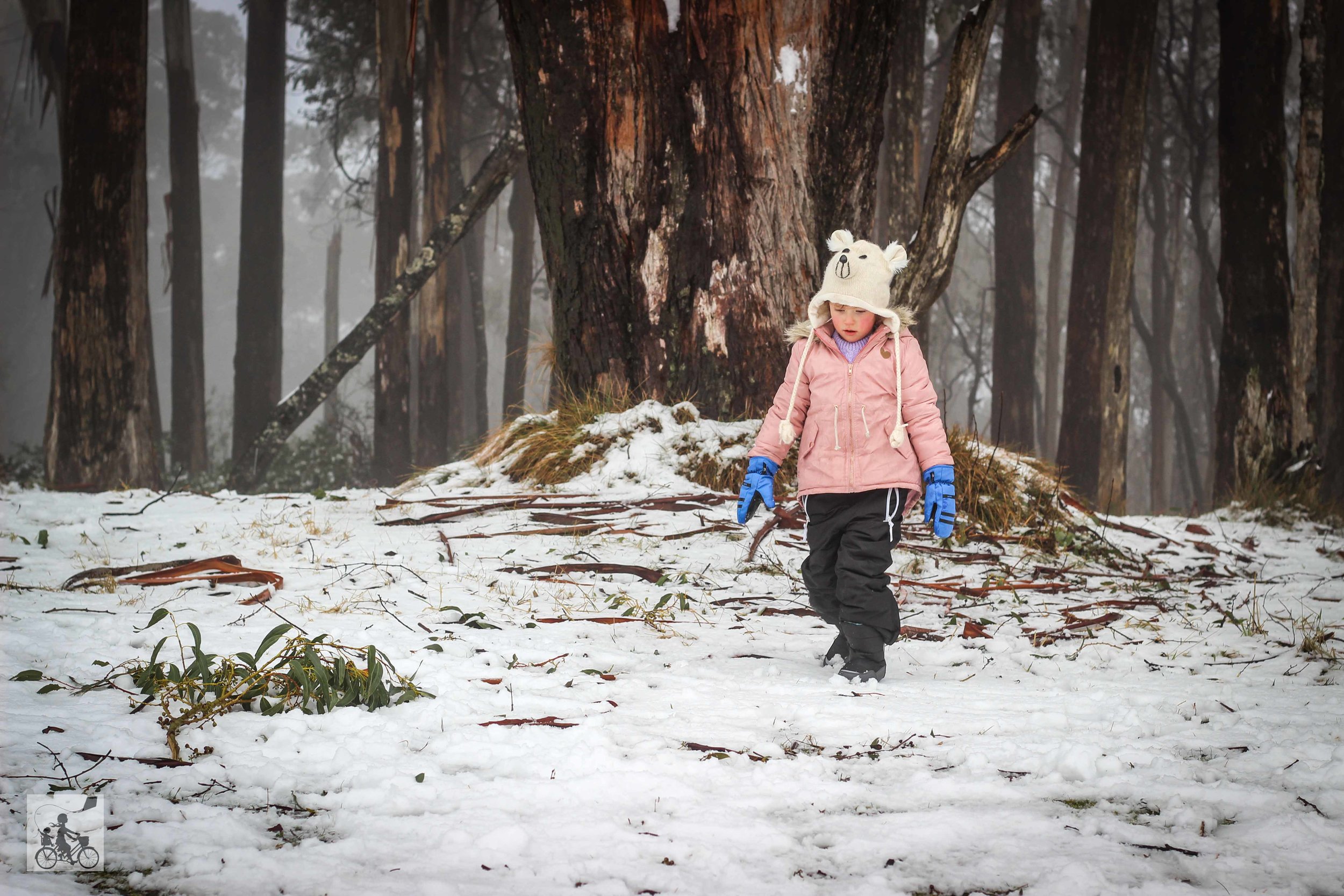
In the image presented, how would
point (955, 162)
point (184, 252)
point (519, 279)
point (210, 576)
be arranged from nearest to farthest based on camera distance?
point (210, 576), point (955, 162), point (184, 252), point (519, 279)

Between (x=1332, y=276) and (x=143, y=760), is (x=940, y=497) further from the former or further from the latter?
(x=1332, y=276)

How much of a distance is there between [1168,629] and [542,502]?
342 centimetres

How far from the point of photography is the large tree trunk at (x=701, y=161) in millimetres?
6133

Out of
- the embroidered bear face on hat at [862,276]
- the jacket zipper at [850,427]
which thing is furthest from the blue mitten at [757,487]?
the embroidered bear face on hat at [862,276]

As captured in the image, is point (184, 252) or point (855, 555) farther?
point (184, 252)

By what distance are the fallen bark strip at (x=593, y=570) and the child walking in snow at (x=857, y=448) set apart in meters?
1.14

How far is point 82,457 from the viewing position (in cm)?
912

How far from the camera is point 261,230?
1493 centimetres

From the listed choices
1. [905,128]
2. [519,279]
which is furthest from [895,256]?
[519,279]

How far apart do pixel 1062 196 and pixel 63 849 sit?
76.5 feet

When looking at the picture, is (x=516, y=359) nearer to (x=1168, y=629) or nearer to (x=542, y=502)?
(x=542, y=502)

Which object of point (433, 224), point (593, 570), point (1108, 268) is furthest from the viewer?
point (433, 224)

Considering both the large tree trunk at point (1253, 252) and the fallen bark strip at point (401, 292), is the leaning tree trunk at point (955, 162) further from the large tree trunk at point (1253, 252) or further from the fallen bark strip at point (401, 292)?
the fallen bark strip at point (401, 292)

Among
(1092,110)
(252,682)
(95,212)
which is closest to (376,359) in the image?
(95,212)
